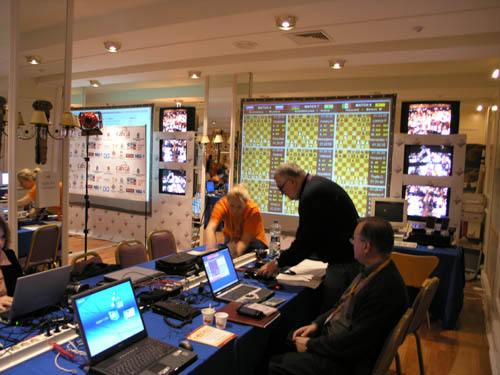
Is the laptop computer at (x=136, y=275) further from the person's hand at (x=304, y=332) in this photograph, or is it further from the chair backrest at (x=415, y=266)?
the chair backrest at (x=415, y=266)

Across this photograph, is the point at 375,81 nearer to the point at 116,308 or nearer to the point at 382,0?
the point at 382,0

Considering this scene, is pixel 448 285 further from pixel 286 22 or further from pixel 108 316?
pixel 108 316

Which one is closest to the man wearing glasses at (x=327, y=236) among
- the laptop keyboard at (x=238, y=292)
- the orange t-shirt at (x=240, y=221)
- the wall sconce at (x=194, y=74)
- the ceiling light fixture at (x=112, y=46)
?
the laptop keyboard at (x=238, y=292)

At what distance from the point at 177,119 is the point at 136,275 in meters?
4.87

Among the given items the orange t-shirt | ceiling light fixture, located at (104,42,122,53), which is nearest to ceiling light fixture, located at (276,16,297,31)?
the orange t-shirt

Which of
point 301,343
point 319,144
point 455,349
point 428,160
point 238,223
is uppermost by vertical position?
point 319,144

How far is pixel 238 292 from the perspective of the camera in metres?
2.41

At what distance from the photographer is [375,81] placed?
6.73 m

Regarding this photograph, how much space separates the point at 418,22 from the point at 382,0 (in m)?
0.67

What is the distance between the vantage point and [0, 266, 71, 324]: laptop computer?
5.87 ft

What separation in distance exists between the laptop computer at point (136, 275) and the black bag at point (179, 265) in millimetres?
82

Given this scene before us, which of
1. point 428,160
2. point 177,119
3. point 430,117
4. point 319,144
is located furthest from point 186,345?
point 177,119

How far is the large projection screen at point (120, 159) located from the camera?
6.41 m

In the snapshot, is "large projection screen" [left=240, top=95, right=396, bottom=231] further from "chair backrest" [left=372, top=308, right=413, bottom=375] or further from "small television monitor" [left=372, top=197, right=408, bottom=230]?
"chair backrest" [left=372, top=308, right=413, bottom=375]
